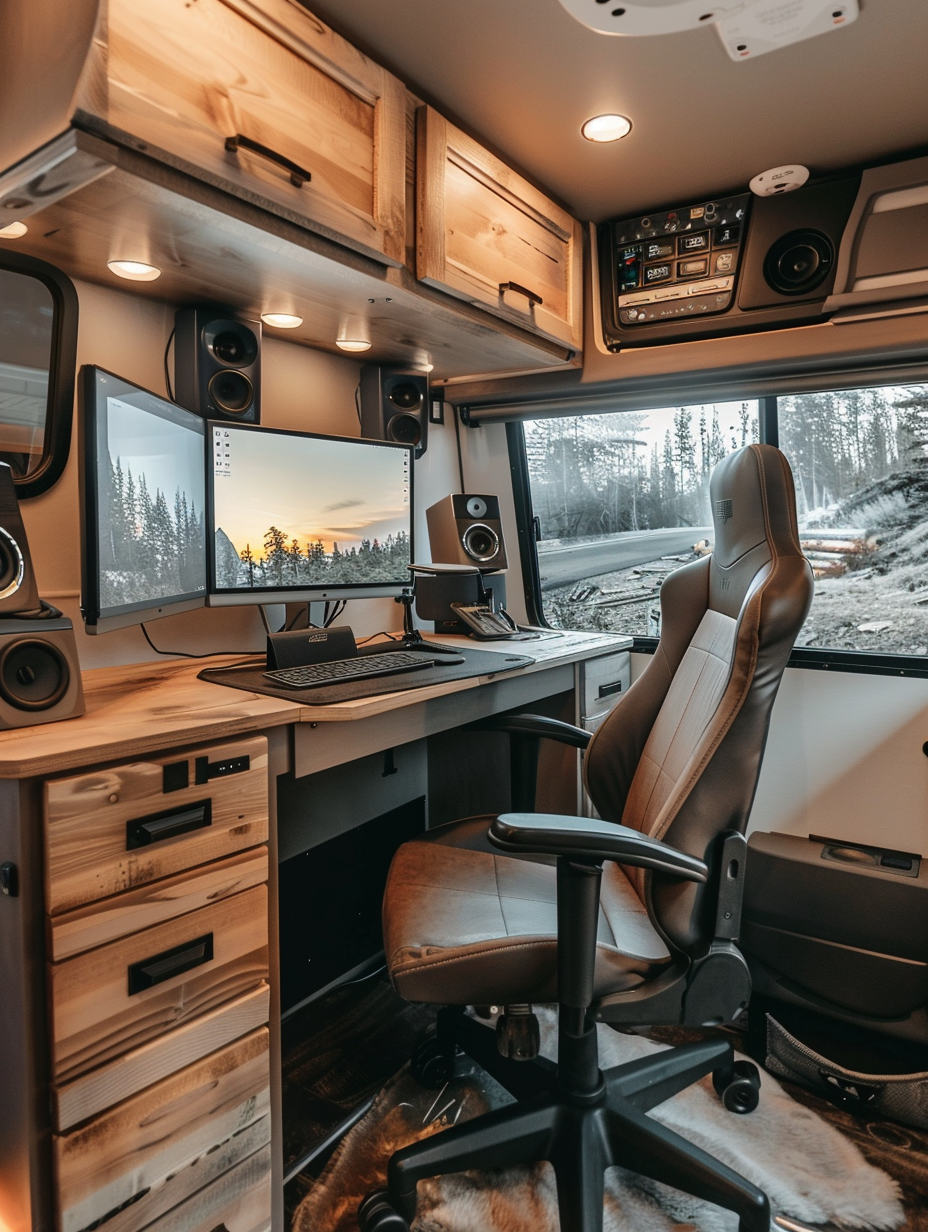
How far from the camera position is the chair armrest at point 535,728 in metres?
1.71

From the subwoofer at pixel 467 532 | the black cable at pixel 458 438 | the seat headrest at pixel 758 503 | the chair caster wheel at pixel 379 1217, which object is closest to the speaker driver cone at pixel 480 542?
the subwoofer at pixel 467 532

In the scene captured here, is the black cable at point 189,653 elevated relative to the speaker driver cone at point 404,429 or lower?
lower

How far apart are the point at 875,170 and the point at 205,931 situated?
8.02 ft

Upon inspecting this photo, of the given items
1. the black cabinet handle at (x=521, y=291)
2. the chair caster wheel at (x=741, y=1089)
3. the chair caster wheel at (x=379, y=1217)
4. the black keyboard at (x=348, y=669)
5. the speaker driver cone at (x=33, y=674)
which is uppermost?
the black cabinet handle at (x=521, y=291)

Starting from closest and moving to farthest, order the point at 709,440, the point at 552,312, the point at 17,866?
1. the point at 17,866
2. the point at 552,312
3. the point at 709,440

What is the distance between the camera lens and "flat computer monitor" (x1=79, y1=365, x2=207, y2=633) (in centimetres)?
115

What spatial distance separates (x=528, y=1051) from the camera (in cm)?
121

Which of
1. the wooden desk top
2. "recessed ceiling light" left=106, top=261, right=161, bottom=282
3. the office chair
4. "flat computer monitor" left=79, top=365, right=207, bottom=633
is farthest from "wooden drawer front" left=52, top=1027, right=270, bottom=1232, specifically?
"recessed ceiling light" left=106, top=261, right=161, bottom=282

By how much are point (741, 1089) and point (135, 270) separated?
7.28 feet

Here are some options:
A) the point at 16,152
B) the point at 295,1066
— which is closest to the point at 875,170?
the point at 16,152

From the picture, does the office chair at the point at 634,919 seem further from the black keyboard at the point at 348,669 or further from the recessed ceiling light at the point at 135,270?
the recessed ceiling light at the point at 135,270

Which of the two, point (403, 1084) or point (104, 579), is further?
point (403, 1084)

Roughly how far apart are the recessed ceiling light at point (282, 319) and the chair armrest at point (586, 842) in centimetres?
141

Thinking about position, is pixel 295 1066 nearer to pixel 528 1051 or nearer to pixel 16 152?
pixel 528 1051
